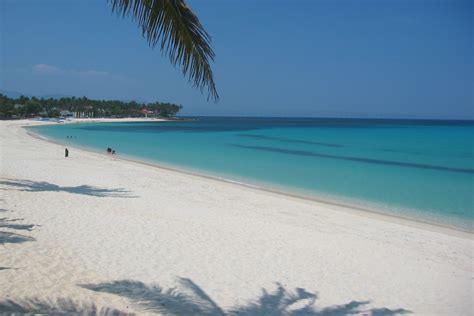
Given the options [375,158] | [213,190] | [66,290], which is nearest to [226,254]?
[66,290]

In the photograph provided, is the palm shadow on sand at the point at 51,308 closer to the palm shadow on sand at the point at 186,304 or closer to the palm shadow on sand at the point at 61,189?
the palm shadow on sand at the point at 186,304

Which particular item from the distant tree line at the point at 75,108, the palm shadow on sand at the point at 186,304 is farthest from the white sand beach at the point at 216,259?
the distant tree line at the point at 75,108

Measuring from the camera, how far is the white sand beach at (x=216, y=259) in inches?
171

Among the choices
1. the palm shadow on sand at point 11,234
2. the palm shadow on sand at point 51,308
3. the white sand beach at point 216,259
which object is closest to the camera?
the palm shadow on sand at point 51,308

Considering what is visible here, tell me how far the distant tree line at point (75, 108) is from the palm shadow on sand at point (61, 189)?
75.0 meters

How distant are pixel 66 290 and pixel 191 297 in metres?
1.39

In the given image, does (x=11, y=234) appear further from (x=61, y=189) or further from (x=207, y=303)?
(x=61, y=189)

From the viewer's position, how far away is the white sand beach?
14.3ft

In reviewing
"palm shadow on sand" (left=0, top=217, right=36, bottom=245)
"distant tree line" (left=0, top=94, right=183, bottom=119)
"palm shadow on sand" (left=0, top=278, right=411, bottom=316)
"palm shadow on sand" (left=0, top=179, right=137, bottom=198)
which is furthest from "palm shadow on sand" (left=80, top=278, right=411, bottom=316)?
"distant tree line" (left=0, top=94, right=183, bottom=119)

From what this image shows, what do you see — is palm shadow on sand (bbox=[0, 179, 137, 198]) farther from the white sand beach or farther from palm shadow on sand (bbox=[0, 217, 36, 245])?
palm shadow on sand (bbox=[0, 217, 36, 245])

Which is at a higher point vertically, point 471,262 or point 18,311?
point 18,311

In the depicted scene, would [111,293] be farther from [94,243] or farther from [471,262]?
[471,262]

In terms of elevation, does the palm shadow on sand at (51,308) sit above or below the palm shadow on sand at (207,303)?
above

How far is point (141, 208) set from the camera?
898cm
